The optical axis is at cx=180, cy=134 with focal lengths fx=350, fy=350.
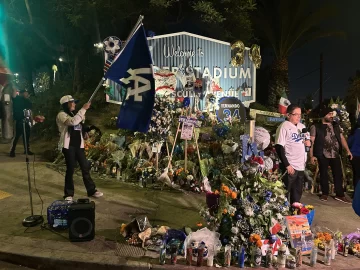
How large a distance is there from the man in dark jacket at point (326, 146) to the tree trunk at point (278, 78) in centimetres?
948

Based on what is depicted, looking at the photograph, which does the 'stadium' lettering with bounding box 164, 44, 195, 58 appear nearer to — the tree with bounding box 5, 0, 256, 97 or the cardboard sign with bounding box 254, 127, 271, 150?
the tree with bounding box 5, 0, 256, 97

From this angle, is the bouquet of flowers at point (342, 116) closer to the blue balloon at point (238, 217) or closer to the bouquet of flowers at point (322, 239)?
the bouquet of flowers at point (322, 239)

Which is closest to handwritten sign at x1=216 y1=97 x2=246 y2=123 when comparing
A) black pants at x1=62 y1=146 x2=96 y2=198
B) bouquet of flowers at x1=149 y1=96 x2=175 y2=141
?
bouquet of flowers at x1=149 y1=96 x2=175 y2=141

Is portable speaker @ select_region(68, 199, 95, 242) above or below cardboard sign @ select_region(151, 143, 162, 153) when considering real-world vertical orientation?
below

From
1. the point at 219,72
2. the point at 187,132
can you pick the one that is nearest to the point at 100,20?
the point at 219,72

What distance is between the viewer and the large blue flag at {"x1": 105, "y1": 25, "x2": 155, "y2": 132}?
504 cm

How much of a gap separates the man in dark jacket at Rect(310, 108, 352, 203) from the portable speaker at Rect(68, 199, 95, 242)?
437cm

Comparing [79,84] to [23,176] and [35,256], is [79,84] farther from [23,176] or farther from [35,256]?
[35,256]

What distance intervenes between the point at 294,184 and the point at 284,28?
38.3ft

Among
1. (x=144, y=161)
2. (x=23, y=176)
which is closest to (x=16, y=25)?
(x=23, y=176)

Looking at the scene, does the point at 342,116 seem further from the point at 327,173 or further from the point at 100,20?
the point at 100,20

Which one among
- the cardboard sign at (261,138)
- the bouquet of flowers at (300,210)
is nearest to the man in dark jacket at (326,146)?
the cardboard sign at (261,138)

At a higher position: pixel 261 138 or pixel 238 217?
pixel 261 138

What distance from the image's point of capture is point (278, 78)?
16.3 metres
